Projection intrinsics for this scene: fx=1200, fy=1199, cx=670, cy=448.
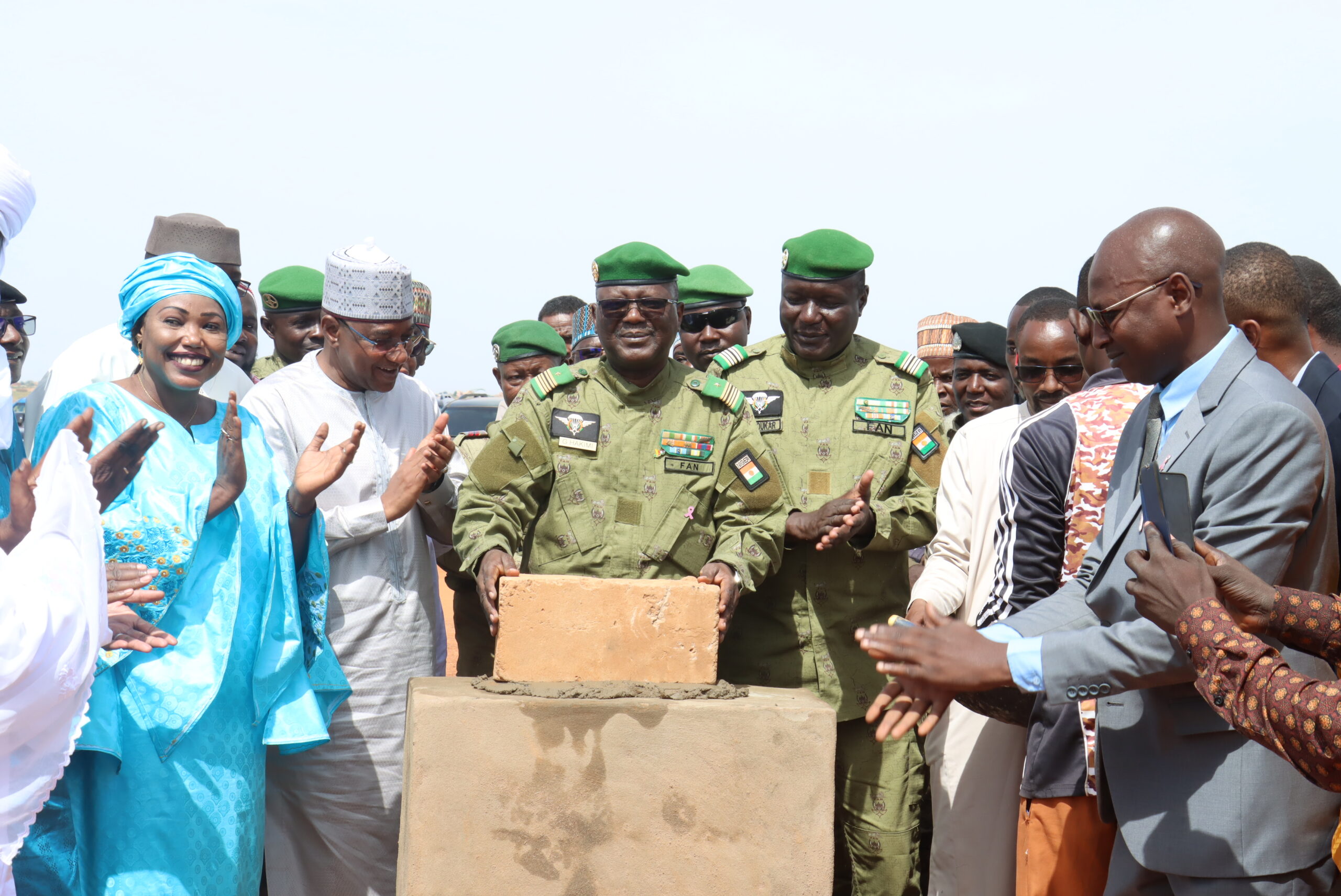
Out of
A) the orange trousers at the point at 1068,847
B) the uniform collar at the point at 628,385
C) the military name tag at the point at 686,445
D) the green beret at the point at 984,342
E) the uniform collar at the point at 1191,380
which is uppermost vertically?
the green beret at the point at 984,342

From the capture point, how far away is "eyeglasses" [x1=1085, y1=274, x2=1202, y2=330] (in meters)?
2.94

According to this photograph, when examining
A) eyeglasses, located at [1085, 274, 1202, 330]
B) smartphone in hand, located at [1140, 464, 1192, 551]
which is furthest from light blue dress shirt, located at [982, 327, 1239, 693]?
smartphone in hand, located at [1140, 464, 1192, 551]

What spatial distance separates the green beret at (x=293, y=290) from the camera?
6.47 meters

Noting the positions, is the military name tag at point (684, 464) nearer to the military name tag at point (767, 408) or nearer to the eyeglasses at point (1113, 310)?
the military name tag at point (767, 408)

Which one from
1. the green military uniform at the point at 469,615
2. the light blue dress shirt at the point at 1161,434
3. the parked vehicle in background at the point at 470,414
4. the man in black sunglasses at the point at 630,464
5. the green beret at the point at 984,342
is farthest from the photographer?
the parked vehicle in background at the point at 470,414

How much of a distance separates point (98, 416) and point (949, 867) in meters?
3.30

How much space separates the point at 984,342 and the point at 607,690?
9.79 feet

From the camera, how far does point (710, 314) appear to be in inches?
248

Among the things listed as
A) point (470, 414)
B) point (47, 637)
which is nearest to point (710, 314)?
point (47, 637)

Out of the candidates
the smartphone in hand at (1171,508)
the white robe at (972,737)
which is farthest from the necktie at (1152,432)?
the white robe at (972,737)

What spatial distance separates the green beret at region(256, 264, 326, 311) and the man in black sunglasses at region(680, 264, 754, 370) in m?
1.97

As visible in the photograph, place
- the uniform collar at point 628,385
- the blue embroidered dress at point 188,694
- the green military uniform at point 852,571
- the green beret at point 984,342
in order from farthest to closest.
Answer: the green beret at point 984,342, the green military uniform at point 852,571, the uniform collar at point 628,385, the blue embroidered dress at point 188,694

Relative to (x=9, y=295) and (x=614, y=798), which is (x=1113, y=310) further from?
(x=9, y=295)

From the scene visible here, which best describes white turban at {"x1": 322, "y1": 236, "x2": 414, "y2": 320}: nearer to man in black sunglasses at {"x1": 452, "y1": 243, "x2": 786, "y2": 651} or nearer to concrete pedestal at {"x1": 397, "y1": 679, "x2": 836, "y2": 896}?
man in black sunglasses at {"x1": 452, "y1": 243, "x2": 786, "y2": 651}
